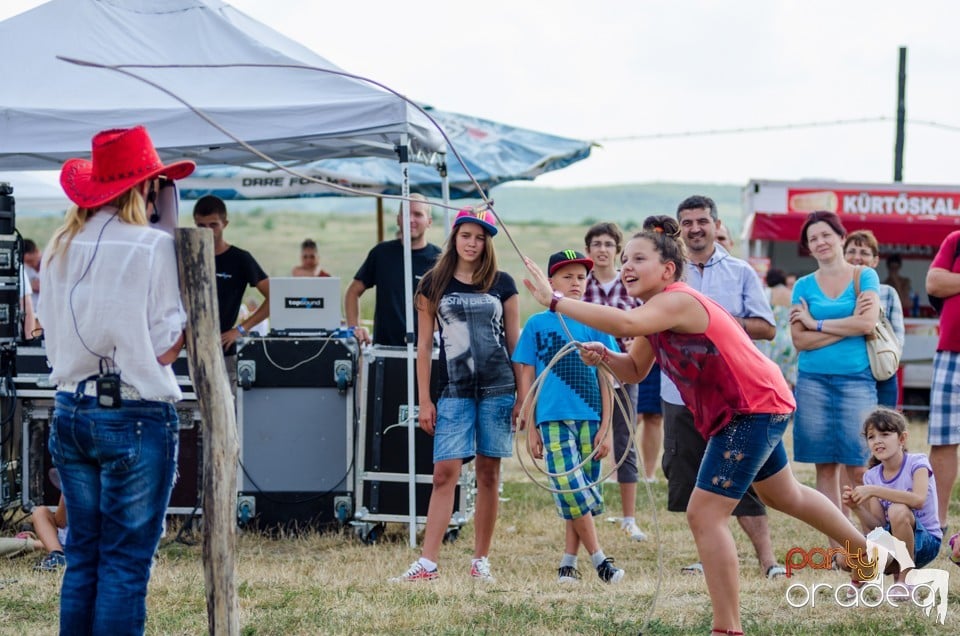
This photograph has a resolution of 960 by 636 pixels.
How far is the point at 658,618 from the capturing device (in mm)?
5203

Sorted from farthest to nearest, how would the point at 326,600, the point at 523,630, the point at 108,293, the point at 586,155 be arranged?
the point at 586,155 < the point at 326,600 < the point at 523,630 < the point at 108,293

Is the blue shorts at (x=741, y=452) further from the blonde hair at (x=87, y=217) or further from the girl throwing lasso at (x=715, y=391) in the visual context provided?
the blonde hair at (x=87, y=217)

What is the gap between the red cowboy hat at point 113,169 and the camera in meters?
Answer: 3.86

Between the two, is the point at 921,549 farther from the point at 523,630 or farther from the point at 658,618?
the point at 523,630

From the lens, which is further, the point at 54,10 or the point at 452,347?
the point at 54,10

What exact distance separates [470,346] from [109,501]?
8.80ft

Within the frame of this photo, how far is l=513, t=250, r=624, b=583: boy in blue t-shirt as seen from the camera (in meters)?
6.19

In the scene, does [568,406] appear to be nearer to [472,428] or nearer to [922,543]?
[472,428]

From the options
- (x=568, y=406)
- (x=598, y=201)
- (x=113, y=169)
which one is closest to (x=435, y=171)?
(x=568, y=406)

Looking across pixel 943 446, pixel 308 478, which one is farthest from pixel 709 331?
pixel 308 478

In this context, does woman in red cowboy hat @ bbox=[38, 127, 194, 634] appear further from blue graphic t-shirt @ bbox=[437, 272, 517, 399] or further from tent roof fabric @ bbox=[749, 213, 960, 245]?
tent roof fabric @ bbox=[749, 213, 960, 245]

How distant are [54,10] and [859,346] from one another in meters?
5.59

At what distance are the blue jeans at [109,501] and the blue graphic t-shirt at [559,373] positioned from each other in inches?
106

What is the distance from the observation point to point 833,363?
6.41 meters
